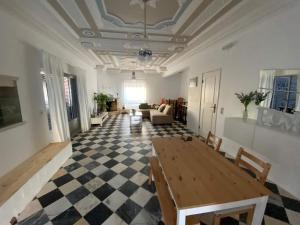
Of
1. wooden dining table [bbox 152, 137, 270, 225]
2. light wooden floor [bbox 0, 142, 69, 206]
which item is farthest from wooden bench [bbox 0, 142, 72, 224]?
wooden dining table [bbox 152, 137, 270, 225]

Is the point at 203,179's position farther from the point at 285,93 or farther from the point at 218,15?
the point at 218,15

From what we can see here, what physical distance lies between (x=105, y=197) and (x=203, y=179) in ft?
4.63

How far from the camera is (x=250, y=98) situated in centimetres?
267

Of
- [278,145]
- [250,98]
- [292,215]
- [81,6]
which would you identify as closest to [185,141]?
[278,145]

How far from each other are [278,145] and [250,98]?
0.99m

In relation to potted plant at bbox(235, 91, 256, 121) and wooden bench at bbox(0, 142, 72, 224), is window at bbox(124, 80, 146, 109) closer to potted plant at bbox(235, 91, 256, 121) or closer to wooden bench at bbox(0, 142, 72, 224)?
wooden bench at bbox(0, 142, 72, 224)

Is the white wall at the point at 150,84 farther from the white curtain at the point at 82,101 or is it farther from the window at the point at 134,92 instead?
the white curtain at the point at 82,101

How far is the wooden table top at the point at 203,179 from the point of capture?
40.3 inches

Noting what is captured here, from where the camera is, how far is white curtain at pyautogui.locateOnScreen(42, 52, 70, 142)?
113 inches

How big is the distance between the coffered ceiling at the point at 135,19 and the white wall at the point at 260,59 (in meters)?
0.76

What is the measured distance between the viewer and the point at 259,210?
1136 mm

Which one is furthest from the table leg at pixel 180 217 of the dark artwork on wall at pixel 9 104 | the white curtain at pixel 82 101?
the white curtain at pixel 82 101

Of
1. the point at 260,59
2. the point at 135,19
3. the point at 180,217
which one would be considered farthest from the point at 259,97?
the point at 135,19

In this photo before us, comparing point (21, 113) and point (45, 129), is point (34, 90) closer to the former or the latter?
point (21, 113)
